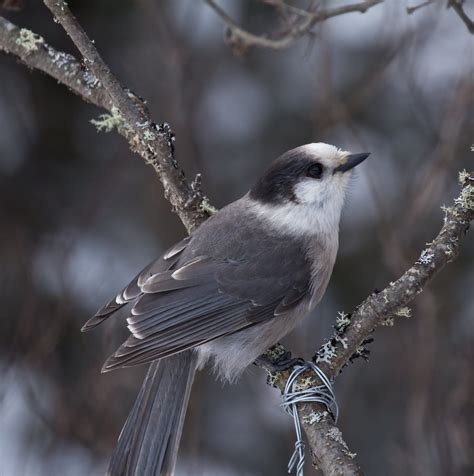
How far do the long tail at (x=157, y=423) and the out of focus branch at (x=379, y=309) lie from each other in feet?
1.87

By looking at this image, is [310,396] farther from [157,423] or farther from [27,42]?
[27,42]

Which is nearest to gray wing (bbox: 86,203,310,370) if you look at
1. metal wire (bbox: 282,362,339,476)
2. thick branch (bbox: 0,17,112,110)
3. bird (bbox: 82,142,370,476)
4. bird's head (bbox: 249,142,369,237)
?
bird (bbox: 82,142,370,476)

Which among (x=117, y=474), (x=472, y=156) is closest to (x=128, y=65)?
(x=472, y=156)

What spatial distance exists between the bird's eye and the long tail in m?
Result: 0.95

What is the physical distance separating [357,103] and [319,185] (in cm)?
205

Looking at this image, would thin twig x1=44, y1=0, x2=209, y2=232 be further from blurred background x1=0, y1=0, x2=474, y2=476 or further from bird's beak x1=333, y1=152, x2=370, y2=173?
blurred background x1=0, y1=0, x2=474, y2=476

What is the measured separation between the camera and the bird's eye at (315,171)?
359 centimetres

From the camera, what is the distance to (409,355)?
464 cm

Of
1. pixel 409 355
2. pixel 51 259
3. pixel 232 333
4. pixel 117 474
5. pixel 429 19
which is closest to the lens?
pixel 117 474

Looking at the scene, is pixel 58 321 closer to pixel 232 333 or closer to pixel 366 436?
pixel 232 333

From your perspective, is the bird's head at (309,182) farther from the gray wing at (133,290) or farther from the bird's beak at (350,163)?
the gray wing at (133,290)

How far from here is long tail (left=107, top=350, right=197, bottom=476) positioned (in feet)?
10.2

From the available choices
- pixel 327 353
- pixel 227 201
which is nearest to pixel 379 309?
pixel 327 353

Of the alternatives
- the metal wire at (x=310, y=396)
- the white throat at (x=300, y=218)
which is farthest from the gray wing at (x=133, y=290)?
the metal wire at (x=310, y=396)
